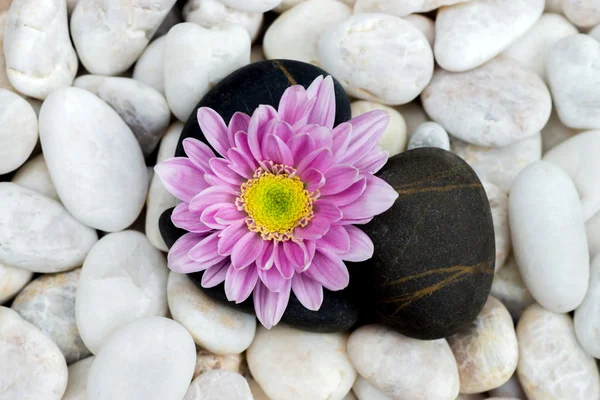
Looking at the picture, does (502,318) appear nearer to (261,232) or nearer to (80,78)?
(261,232)

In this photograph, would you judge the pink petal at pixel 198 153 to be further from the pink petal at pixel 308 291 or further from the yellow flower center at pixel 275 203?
the pink petal at pixel 308 291

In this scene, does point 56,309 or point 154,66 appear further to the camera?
point 154,66

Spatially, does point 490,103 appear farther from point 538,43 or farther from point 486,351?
point 486,351

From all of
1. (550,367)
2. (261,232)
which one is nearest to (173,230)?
(261,232)

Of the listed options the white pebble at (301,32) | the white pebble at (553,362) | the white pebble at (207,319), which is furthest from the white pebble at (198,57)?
the white pebble at (553,362)

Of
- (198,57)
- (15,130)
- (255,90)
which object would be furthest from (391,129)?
(15,130)

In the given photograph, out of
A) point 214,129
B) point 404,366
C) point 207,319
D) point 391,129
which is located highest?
point 214,129
